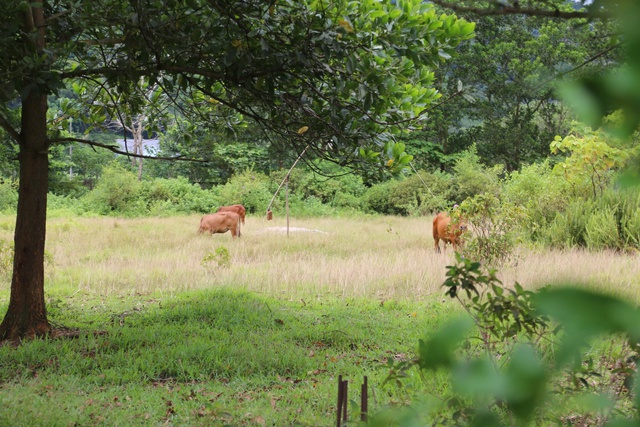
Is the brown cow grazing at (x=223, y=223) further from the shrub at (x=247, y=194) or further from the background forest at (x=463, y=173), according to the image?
the shrub at (x=247, y=194)

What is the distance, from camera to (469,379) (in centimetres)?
39

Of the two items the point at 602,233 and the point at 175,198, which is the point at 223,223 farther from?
the point at 175,198


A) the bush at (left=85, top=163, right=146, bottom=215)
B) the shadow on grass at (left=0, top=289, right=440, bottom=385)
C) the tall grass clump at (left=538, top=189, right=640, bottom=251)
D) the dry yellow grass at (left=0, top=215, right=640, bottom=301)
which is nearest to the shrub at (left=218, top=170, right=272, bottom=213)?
the bush at (left=85, top=163, right=146, bottom=215)

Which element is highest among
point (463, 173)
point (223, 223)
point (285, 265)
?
point (463, 173)

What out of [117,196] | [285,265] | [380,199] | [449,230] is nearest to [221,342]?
[285,265]

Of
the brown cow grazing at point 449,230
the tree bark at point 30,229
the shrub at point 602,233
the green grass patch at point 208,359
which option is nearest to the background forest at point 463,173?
the shrub at point 602,233

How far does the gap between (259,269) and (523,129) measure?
76.6ft

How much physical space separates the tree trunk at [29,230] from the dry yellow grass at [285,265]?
7.89 feet

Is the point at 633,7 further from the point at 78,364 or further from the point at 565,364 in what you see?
the point at 78,364

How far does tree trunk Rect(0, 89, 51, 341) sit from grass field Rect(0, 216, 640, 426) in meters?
0.48

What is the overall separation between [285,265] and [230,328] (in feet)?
12.5

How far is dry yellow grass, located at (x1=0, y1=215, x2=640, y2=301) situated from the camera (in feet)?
27.1

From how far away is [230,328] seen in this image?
6254 millimetres

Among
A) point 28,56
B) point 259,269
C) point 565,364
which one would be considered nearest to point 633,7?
point 565,364
